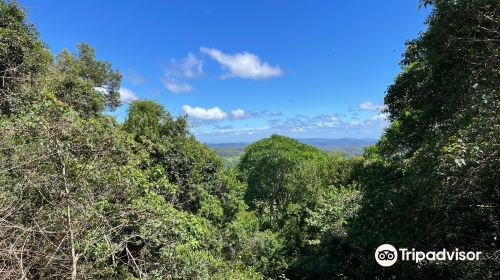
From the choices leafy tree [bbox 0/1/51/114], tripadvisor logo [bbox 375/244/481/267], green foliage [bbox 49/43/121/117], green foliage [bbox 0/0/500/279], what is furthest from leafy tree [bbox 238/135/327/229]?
leafy tree [bbox 0/1/51/114]

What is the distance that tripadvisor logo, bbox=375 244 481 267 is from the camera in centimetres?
594

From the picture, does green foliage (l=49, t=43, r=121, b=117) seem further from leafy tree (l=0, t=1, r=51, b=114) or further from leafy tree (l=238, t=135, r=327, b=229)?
leafy tree (l=238, t=135, r=327, b=229)

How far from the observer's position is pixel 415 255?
7.29m

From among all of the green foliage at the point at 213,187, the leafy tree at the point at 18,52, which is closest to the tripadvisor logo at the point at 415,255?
the green foliage at the point at 213,187

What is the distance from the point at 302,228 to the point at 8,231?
1297 centimetres

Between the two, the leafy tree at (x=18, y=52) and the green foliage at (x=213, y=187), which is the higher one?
the leafy tree at (x=18, y=52)

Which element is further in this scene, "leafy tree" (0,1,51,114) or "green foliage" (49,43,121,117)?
"green foliage" (49,43,121,117)

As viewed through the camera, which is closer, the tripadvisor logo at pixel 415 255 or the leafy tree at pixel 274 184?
the tripadvisor logo at pixel 415 255

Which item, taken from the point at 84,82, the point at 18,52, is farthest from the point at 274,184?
the point at 18,52

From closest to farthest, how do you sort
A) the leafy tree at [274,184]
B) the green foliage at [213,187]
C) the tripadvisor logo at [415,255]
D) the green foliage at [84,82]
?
the green foliage at [213,187]
the tripadvisor logo at [415,255]
the green foliage at [84,82]
the leafy tree at [274,184]

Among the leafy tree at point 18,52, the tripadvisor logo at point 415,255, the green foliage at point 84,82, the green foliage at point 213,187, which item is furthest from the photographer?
the green foliage at point 84,82

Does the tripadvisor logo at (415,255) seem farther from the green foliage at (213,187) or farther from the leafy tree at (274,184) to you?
the leafy tree at (274,184)

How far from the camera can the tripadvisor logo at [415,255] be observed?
594 cm

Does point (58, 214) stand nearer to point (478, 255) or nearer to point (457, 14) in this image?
point (478, 255)
